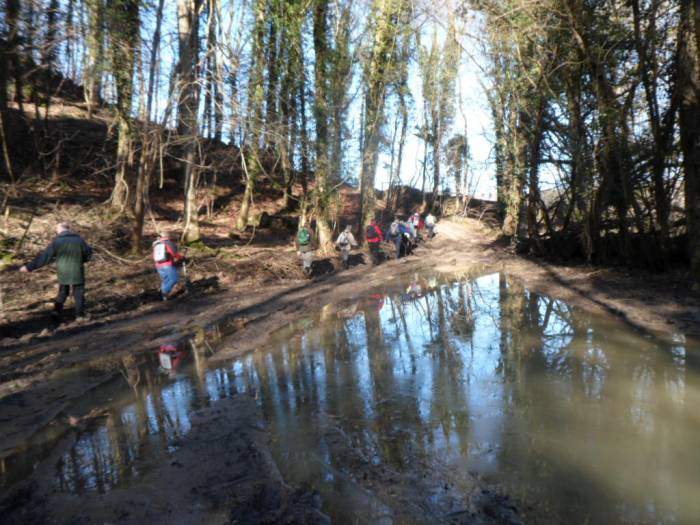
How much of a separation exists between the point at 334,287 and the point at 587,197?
709cm

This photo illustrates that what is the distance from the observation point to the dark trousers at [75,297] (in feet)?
28.6

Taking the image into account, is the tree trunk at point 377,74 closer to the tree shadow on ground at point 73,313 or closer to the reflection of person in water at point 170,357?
the tree shadow on ground at point 73,313

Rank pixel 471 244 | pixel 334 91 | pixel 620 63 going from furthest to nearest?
1. pixel 471 244
2. pixel 334 91
3. pixel 620 63

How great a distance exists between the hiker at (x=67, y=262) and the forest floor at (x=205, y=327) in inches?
16.4

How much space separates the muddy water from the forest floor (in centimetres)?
23

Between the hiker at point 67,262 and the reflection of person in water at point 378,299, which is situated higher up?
the hiker at point 67,262

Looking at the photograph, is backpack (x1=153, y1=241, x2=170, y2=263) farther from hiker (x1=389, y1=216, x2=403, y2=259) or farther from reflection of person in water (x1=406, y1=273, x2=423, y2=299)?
hiker (x1=389, y1=216, x2=403, y2=259)

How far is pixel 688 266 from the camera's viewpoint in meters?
10.7

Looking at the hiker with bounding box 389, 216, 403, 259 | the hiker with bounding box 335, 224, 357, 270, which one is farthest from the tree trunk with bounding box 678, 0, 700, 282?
the hiker with bounding box 389, 216, 403, 259

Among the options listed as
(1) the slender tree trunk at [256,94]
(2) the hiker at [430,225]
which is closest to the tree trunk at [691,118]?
(1) the slender tree trunk at [256,94]

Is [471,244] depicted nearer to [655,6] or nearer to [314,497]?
[655,6]

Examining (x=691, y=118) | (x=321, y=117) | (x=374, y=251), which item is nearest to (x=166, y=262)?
(x=321, y=117)

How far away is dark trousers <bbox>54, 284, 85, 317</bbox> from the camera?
8719mm

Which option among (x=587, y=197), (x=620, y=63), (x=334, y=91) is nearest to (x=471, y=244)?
(x=334, y=91)
